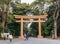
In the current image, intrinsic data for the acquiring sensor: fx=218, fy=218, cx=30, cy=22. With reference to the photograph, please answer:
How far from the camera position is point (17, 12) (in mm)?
42188

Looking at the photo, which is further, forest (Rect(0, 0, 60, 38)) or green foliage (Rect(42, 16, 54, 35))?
green foliage (Rect(42, 16, 54, 35))

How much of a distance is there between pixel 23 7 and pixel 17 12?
66.9 inches

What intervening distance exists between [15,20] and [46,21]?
6.16m

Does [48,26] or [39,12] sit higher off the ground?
[39,12]

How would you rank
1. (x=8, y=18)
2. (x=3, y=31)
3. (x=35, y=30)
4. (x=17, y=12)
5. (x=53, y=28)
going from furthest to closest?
(x=35, y=30) < (x=17, y=12) < (x=53, y=28) < (x=8, y=18) < (x=3, y=31)

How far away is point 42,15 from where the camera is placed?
40469mm

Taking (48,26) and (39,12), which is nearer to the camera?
(48,26)

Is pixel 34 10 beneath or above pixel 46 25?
above

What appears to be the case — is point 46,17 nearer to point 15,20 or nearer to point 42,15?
point 42,15

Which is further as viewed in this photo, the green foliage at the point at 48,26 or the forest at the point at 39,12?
the green foliage at the point at 48,26

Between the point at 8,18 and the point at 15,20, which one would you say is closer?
the point at 8,18

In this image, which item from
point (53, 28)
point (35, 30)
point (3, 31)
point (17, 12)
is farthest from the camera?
point (35, 30)

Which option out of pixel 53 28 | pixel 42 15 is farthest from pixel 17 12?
pixel 53 28

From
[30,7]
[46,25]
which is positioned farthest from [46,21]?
[30,7]
